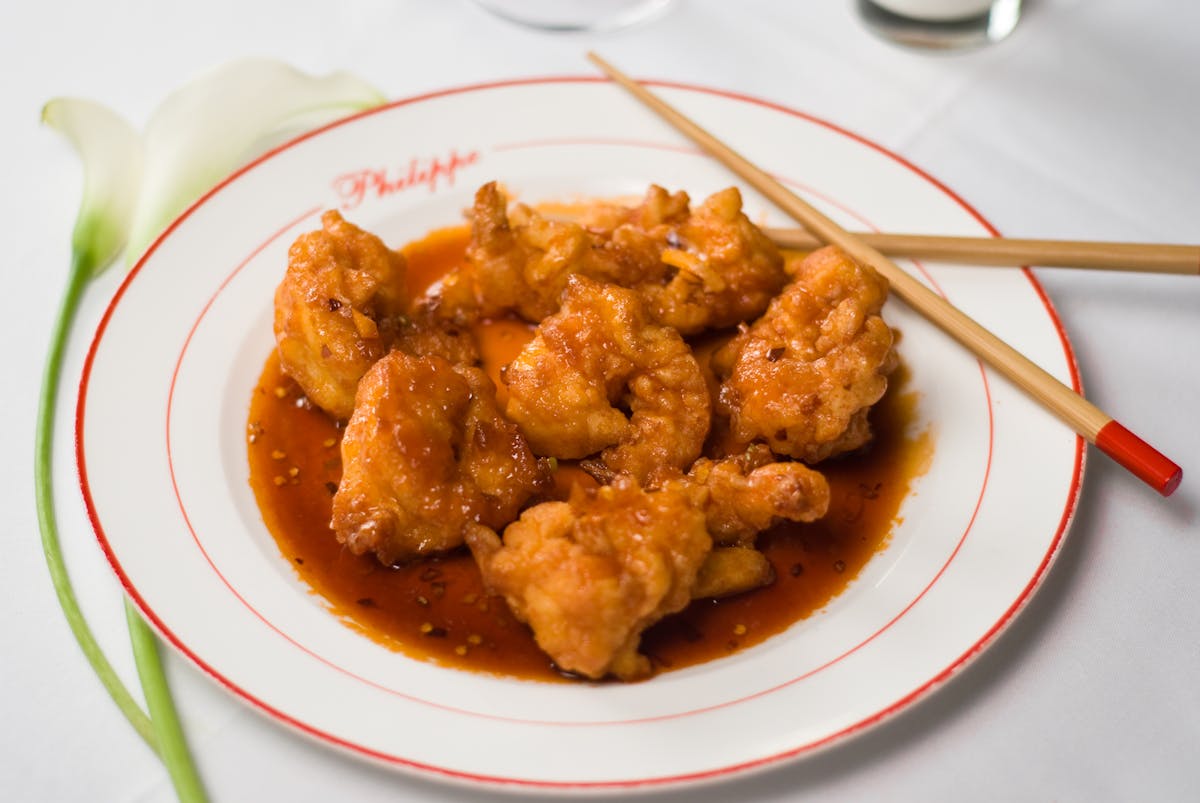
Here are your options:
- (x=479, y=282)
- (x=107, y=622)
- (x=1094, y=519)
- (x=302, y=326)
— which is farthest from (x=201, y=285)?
(x=1094, y=519)

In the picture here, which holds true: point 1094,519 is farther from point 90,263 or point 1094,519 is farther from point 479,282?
point 90,263

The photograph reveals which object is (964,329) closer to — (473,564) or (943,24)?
(473,564)

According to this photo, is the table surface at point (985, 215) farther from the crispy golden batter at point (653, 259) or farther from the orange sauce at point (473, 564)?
the crispy golden batter at point (653, 259)

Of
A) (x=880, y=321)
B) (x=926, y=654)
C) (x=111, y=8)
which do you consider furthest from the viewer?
(x=111, y=8)

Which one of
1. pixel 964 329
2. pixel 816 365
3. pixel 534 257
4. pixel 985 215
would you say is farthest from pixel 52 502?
pixel 985 215

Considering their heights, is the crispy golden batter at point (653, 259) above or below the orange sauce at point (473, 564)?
above

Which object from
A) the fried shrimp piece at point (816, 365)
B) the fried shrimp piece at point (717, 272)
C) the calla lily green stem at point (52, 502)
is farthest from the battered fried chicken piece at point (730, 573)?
the calla lily green stem at point (52, 502)

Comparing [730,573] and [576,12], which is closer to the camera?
[730,573]
